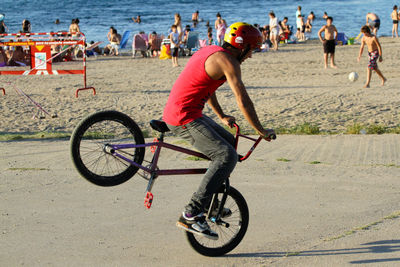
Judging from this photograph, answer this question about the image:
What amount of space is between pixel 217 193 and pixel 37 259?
1.59 meters

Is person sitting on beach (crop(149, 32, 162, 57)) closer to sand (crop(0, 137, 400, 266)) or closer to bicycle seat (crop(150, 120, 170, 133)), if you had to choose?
sand (crop(0, 137, 400, 266))

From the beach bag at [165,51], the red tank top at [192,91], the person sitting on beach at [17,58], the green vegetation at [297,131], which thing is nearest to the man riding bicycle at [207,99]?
the red tank top at [192,91]

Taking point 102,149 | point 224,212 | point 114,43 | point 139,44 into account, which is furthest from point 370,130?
point 114,43

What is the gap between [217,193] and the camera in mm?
4926

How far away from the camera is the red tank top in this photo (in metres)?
4.52

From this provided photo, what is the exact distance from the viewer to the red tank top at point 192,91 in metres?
4.52

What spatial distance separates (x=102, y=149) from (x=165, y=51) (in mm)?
20466

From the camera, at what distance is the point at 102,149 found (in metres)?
4.93

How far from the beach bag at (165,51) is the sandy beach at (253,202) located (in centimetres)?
1189

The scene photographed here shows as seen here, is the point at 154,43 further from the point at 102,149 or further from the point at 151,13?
the point at 151,13

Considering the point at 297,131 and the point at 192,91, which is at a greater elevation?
the point at 192,91

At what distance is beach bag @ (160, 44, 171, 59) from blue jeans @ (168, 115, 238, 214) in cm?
2059

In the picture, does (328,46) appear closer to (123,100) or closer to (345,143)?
(123,100)

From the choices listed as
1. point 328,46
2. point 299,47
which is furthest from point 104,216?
point 299,47
